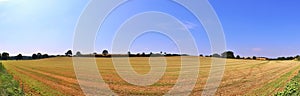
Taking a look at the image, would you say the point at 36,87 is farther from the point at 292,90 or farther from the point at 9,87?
the point at 292,90

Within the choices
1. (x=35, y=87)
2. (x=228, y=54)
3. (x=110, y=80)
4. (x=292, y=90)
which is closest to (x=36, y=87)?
(x=35, y=87)

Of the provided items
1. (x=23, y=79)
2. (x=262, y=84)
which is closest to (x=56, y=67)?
(x=23, y=79)

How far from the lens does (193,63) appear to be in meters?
32.1

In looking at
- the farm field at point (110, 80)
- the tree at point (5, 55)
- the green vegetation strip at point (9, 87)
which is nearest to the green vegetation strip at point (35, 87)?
the farm field at point (110, 80)

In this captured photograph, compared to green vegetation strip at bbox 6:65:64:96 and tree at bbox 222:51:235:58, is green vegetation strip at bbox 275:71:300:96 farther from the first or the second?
tree at bbox 222:51:235:58

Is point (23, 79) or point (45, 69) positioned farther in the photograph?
point (45, 69)

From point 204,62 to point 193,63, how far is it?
1.42 m

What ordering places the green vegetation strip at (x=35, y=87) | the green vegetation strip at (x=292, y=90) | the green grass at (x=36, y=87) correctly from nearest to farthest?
the green vegetation strip at (x=292, y=90) < the green vegetation strip at (x=35, y=87) < the green grass at (x=36, y=87)

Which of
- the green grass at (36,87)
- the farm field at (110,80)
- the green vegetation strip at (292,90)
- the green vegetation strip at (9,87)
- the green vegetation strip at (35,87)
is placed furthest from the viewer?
the farm field at (110,80)

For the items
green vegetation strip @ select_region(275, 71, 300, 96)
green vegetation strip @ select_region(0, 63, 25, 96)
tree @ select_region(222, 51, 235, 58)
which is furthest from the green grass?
tree @ select_region(222, 51, 235, 58)

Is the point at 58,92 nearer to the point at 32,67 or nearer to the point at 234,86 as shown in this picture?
the point at 32,67

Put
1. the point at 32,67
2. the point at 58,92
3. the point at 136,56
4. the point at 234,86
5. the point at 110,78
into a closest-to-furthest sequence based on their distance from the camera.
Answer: the point at 58,92 → the point at 32,67 → the point at 234,86 → the point at 110,78 → the point at 136,56

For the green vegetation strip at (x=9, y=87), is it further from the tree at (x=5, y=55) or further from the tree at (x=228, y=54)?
the tree at (x=228, y=54)

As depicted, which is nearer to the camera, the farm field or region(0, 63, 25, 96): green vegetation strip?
region(0, 63, 25, 96): green vegetation strip
